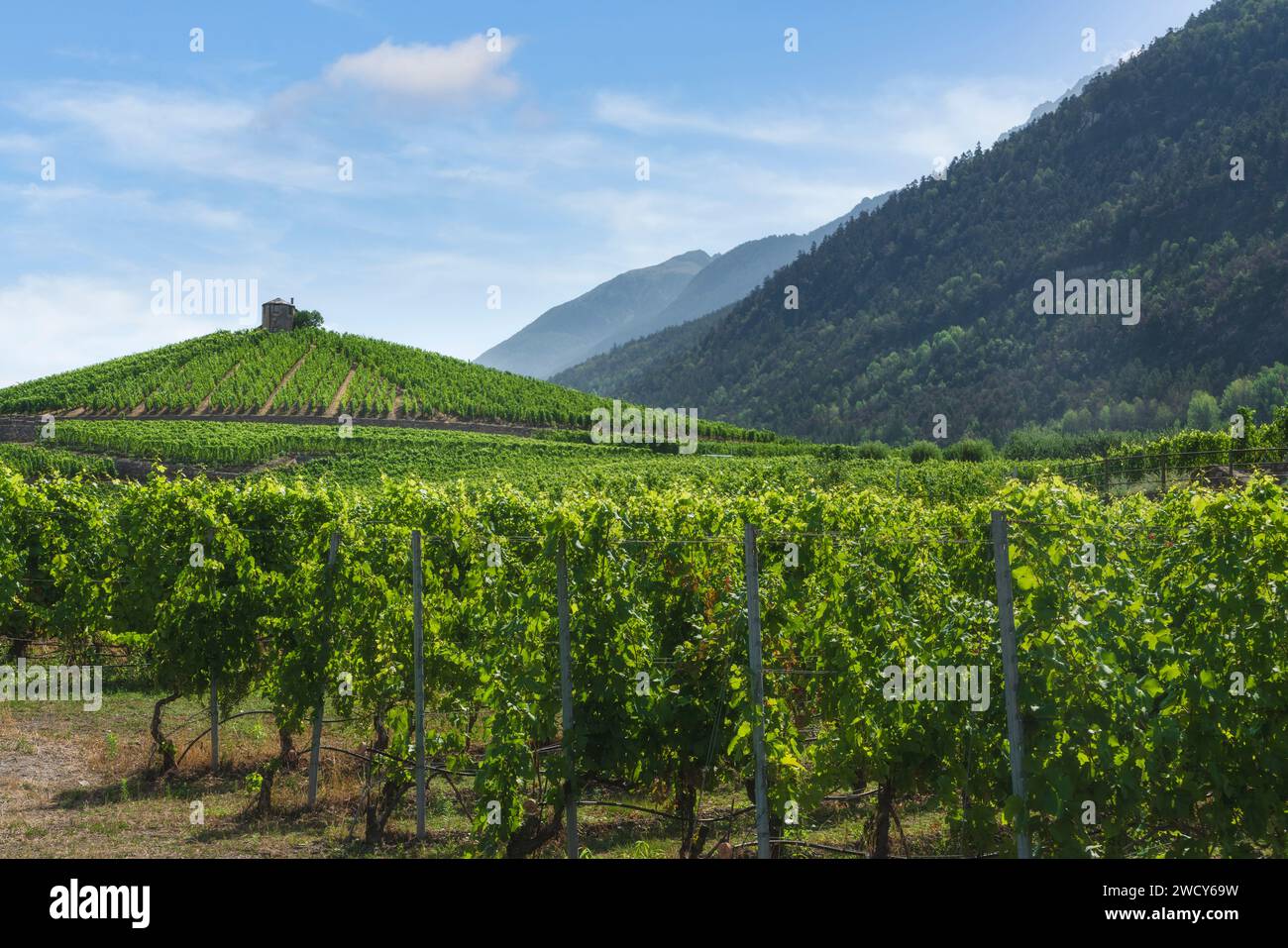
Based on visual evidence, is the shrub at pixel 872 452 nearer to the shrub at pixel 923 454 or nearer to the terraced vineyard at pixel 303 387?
the shrub at pixel 923 454

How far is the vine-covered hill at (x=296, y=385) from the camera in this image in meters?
82.9

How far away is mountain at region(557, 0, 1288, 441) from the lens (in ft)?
367

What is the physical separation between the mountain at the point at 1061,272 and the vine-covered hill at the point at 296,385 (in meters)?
55.0

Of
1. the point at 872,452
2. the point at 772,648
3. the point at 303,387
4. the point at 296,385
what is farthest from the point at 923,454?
the point at 772,648

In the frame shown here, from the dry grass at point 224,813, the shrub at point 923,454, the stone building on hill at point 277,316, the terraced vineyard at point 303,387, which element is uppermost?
the stone building on hill at point 277,316

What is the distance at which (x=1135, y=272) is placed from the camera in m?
124

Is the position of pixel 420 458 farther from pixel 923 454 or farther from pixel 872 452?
pixel 923 454

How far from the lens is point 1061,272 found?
13388 centimetres

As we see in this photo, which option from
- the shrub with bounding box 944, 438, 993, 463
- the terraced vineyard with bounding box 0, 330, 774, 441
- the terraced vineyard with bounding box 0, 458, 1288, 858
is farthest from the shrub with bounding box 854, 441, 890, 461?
the terraced vineyard with bounding box 0, 458, 1288, 858

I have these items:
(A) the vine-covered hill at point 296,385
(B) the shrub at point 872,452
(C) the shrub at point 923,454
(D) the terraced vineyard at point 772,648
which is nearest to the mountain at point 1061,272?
(B) the shrub at point 872,452

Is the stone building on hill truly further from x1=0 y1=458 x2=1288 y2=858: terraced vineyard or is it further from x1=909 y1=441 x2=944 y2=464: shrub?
x1=0 y1=458 x2=1288 y2=858: terraced vineyard

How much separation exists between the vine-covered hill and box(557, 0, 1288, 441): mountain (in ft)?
180
